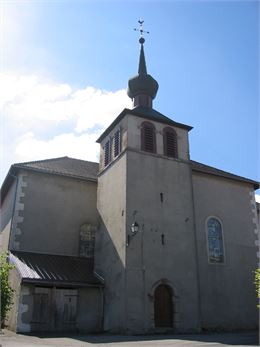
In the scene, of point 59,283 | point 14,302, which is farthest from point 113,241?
point 14,302

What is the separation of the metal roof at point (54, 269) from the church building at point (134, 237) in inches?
2.1

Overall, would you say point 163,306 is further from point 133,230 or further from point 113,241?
point 113,241

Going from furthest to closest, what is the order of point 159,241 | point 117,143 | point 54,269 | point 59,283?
point 117,143, point 54,269, point 159,241, point 59,283

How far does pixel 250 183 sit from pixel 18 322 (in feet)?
47.5

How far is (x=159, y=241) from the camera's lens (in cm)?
1741

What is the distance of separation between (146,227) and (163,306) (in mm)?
3410

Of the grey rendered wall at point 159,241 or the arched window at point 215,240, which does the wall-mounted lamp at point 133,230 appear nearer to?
the grey rendered wall at point 159,241

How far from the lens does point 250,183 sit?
22.6m

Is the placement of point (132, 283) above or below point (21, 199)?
Answer: below

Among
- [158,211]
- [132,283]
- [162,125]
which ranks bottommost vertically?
[132,283]

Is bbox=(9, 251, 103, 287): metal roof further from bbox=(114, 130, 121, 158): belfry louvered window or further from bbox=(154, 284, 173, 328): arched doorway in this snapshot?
bbox=(114, 130, 121, 158): belfry louvered window

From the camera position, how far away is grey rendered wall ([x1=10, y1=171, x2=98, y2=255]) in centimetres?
1903

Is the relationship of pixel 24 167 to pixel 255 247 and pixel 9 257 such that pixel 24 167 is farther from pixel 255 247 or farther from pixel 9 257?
pixel 255 247

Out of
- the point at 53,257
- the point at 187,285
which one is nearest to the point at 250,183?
the point at 187,285
